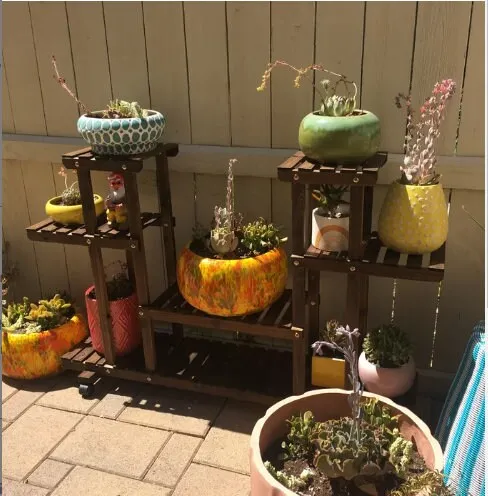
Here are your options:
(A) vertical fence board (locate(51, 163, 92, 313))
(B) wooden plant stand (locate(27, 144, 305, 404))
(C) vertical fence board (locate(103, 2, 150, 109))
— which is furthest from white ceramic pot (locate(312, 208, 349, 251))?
(A) vertical fence board (locate(51, 163, 92, 313))

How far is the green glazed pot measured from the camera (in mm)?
2049

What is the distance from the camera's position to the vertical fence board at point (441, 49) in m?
2.24

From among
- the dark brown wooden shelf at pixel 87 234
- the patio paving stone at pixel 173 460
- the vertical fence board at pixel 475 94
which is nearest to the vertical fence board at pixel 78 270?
the dark brown wooden shelf at pixel 87 234

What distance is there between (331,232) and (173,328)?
119cm

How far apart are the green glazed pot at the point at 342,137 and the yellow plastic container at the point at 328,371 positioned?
88 centimetres

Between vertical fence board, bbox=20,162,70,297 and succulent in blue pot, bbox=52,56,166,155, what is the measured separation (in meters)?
0.80

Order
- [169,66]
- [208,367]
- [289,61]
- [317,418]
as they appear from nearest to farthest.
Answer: [317,418] < [289,61] < [169,66] < [208,367]

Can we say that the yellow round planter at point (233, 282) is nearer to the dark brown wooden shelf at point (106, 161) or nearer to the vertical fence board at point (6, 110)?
the dark brown wooden shelf at point (106, 161)

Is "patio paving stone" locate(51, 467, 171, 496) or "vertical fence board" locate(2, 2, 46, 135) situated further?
"vertical fence board" locate(2, 2, 46, 135)

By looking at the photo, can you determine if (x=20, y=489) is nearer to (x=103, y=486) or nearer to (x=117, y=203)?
(x=103, y=486)

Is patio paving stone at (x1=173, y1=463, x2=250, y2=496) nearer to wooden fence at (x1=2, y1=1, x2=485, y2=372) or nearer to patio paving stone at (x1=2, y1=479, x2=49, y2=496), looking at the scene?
patio paving stone at (x1=2, y1=479, x2=49, y2=496)

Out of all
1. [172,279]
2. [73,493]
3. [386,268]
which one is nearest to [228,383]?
[172,279]

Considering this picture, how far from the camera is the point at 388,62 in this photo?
7.79ft

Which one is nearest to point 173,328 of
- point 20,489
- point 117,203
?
point 117,203
